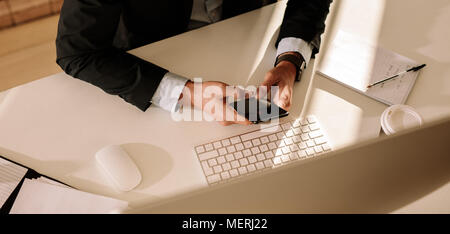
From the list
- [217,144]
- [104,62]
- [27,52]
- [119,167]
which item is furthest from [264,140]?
[27,52]

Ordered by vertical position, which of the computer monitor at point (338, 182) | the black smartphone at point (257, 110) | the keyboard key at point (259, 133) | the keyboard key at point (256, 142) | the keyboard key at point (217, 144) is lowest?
the computer monitor at point (338, 182)

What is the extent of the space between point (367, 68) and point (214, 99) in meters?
0.48

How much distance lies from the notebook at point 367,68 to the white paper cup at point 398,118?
41 mm

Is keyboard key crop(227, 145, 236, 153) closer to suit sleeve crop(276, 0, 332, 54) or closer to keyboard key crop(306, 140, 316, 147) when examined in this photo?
keyboard key crop(306, 140, 316, 147)

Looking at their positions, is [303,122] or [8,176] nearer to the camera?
[8,176]

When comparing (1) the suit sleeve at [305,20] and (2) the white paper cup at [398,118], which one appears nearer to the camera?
(2) the white paper cup at [398,118]

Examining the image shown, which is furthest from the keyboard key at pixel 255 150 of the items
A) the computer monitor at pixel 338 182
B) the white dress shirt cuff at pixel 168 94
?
the computer monitor at pixel 338 182

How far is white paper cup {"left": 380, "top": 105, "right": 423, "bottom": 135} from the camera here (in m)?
0.97

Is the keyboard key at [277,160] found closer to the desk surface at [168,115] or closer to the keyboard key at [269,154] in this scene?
the keyboard key at [269,154]

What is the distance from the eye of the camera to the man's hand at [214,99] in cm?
98

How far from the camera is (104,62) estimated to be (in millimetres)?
999

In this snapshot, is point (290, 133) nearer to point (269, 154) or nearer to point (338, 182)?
point (269, 154)

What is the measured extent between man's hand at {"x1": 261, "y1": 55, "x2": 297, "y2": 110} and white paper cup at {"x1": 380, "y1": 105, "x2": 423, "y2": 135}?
0.26 metres
